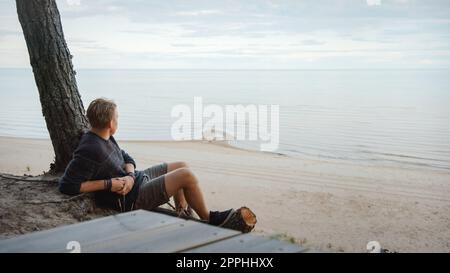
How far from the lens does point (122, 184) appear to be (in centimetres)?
444

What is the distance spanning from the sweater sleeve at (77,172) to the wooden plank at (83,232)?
191 centimetres

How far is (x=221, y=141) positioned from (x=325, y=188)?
7.49 meters

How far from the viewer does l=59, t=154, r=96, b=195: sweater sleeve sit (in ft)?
14.0

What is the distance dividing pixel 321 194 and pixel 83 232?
248 inches

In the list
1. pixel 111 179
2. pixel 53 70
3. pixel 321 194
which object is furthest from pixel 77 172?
pixel 321 194

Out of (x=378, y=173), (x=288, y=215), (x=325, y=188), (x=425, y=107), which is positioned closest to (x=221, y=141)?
(x=378, y=173)

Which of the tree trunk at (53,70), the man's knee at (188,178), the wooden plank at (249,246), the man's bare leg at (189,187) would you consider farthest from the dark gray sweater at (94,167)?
the wooden plank at (249,246)

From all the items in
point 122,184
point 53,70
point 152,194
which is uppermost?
point 53,70

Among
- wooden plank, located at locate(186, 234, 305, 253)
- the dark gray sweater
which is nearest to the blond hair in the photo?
the dark gray sweater

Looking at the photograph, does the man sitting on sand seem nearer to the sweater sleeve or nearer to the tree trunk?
the sweater sleeve

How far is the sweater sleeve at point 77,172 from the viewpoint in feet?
14.0

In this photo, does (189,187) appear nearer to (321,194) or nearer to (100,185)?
(100,185)

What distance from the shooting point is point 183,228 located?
7.44 ft

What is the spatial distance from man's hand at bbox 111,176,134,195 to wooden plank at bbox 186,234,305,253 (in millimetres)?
2519
